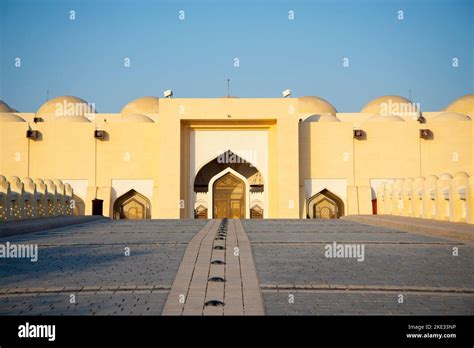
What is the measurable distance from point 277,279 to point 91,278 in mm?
1657

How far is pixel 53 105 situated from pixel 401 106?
2167 centimetres

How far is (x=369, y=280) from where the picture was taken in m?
4.66

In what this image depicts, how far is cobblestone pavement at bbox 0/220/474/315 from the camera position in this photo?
3742 millimetres

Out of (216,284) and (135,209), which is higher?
(135,209)

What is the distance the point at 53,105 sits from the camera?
1316 inches

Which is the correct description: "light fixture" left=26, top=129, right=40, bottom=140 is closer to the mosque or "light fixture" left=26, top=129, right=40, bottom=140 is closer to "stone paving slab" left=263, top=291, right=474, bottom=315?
the mosque

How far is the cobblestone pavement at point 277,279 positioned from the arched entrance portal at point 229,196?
16.8m

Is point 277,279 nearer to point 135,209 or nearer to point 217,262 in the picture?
point 217,262

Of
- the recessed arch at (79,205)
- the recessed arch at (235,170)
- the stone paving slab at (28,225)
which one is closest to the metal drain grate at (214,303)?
the stone paving slab at (28,225)

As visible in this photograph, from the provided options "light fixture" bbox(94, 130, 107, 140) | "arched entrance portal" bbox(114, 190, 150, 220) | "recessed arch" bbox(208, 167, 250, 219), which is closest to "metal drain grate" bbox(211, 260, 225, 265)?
"recessed arch" bbox(208, 167, 250, 219)

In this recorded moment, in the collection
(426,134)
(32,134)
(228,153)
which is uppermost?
(32,134)

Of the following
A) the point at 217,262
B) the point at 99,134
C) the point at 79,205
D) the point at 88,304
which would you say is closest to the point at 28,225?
the point at 217,262

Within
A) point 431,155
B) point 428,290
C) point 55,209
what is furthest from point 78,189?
point 428,290
